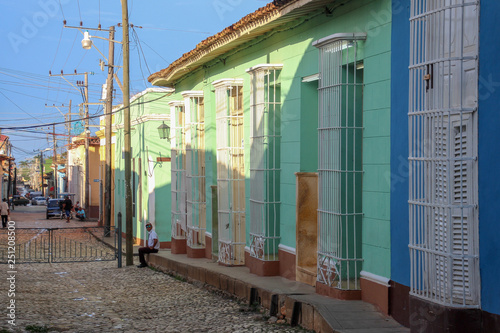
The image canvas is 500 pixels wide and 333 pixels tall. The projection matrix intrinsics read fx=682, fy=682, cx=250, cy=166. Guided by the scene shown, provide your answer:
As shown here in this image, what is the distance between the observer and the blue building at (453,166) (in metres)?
6.09

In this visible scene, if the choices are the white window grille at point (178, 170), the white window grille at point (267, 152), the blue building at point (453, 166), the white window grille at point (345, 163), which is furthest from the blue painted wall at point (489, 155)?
the white window grille at point (178, 170)

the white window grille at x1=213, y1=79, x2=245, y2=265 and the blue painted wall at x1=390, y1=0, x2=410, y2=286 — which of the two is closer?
the blue painted wall at x1=390, y1=0, x2=410, y2=286

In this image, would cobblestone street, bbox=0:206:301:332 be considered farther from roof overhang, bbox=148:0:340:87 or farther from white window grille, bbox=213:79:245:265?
roof overhang, bbox=148:0:340:87

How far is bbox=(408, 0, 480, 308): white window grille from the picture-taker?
6.29m

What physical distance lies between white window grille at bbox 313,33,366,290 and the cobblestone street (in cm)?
120

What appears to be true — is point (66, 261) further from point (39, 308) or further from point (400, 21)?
point (400, 21)

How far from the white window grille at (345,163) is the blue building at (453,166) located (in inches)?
62.4

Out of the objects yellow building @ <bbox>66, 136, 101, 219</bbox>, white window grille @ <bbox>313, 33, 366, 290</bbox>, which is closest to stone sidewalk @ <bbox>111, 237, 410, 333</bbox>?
white window grille @ <bbox>313, 33, 366, 290</bbox>

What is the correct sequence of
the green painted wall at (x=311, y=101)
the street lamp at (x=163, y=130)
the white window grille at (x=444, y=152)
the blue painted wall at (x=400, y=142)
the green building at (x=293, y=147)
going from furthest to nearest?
the street lamp at (x=163, y=130) → the green building at (x=293, y=147) → the green painted wall at (x=311, y=101) → the blue painted wall at (x=400, y=142) → the white window grille at (x=444, y=152)

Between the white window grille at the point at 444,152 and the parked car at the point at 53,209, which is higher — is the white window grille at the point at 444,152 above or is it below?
above

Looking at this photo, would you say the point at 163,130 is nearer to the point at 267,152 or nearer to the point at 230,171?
the point at 230,171

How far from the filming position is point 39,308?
10.6 m

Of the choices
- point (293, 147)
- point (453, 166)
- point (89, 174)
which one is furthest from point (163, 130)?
point (89, 174)

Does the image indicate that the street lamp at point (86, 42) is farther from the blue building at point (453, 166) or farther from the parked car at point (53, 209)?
the parked car at point (53, 209)
